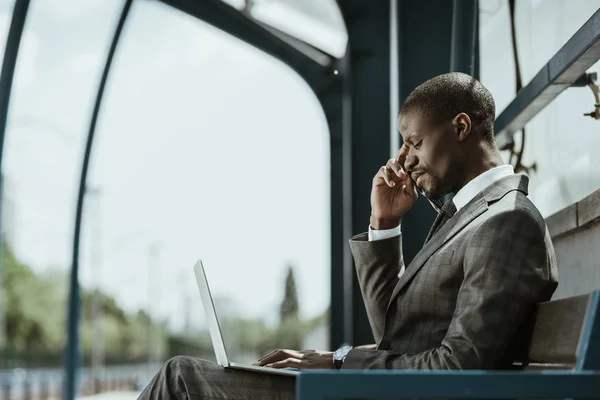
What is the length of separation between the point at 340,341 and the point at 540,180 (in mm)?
2550

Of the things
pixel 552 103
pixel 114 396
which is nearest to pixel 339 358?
pixel 552 103

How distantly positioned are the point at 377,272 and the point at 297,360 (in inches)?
18.6

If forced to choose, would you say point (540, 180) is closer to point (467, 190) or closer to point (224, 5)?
point (467, 190)

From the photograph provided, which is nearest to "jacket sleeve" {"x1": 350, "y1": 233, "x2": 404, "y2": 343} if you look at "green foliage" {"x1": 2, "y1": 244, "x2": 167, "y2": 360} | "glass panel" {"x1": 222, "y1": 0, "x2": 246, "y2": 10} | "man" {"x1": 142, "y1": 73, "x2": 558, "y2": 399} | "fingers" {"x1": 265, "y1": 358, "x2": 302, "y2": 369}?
"man" {"x1": 142, "y1": 73, "x2": 558, "y2": 399}

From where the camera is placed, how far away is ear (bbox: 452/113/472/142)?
7.04 ft

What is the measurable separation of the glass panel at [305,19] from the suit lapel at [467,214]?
313cm

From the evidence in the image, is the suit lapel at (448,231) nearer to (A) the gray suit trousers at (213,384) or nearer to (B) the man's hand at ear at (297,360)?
(B) the man's hand at ear at (297,360)

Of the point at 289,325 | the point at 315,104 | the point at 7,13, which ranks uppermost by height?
the point at 7,13

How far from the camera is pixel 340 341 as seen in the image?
18.6 feet

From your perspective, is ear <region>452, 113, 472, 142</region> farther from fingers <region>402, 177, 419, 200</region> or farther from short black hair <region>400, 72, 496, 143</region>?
fingers <region>402, 177, 419, 200</region>

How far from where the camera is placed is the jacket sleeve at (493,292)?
5.49 feet

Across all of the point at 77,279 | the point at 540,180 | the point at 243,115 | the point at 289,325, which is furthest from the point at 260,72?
the point at 540,180

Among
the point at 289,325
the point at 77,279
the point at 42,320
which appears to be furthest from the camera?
the point at 289,325

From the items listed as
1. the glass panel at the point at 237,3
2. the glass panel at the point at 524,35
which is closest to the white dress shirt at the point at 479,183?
the glass panel at the point at 524,35
